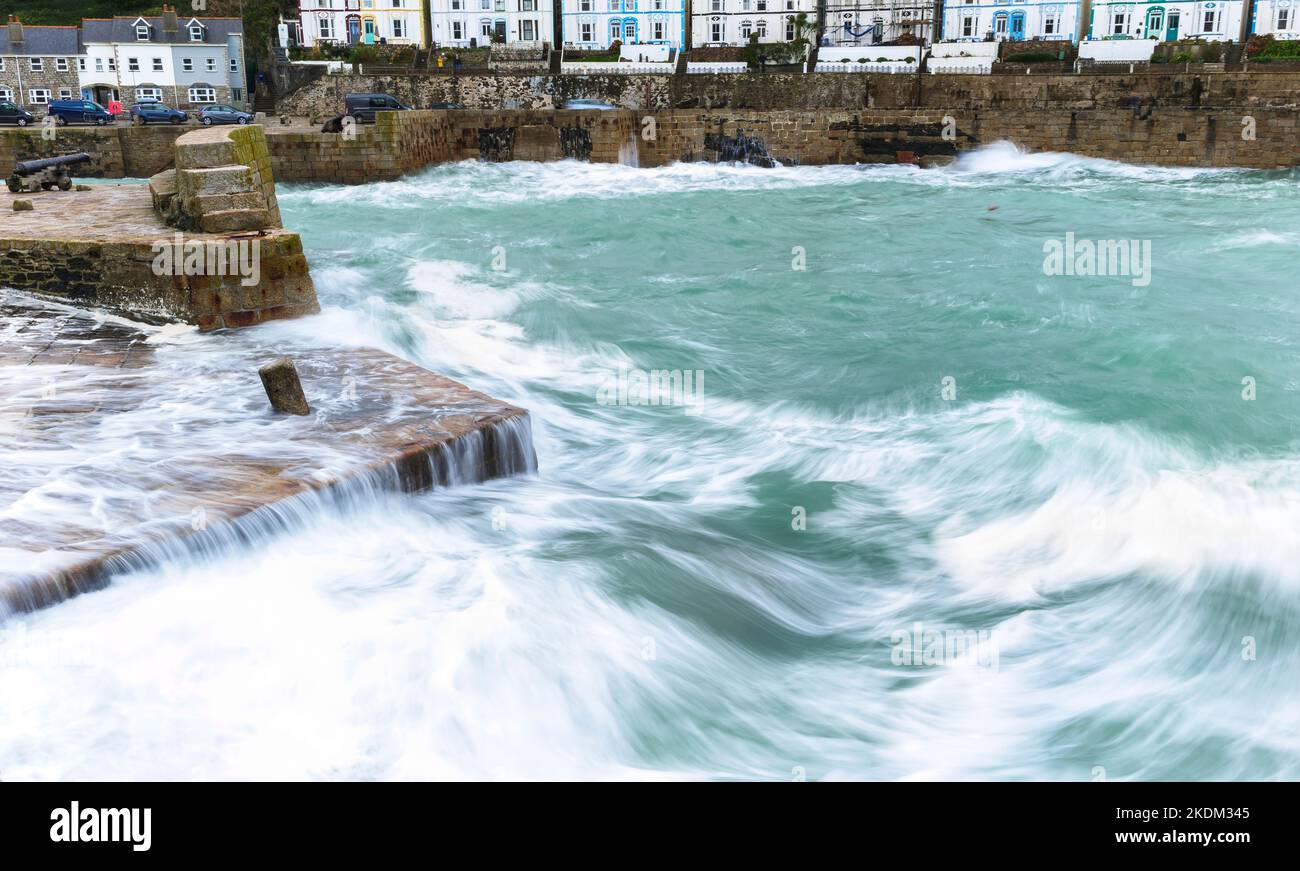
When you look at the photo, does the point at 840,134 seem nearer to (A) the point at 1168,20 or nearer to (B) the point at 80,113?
(A) the point at 1168,20

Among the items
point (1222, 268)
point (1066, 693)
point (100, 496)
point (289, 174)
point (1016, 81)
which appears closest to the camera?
point (1066, 693)

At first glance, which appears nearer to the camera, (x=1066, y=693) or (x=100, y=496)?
(x=1066, y=693)

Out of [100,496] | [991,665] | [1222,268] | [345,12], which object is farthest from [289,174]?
[345,12]

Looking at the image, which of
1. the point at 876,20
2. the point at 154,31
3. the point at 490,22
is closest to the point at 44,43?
the point at 154,31

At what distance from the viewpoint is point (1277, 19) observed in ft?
151

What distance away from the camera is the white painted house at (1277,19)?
45375 mm

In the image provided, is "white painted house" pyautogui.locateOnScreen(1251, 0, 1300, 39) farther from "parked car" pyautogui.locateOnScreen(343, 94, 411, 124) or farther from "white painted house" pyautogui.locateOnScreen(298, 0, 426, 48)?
"white painted house" pyautogui.locateOnScreen(298, 0, 426, 48)

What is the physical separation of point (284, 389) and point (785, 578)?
3543mm

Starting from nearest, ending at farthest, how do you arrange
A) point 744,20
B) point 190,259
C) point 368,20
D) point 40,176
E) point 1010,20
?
1. point 190,259
2. point 40,176
3. point 1010,20
4. point 744,20
5. point 368,20

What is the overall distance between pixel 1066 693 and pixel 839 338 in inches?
309

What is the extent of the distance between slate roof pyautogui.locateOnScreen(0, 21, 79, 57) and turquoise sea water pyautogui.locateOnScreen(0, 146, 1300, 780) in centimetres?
5889
